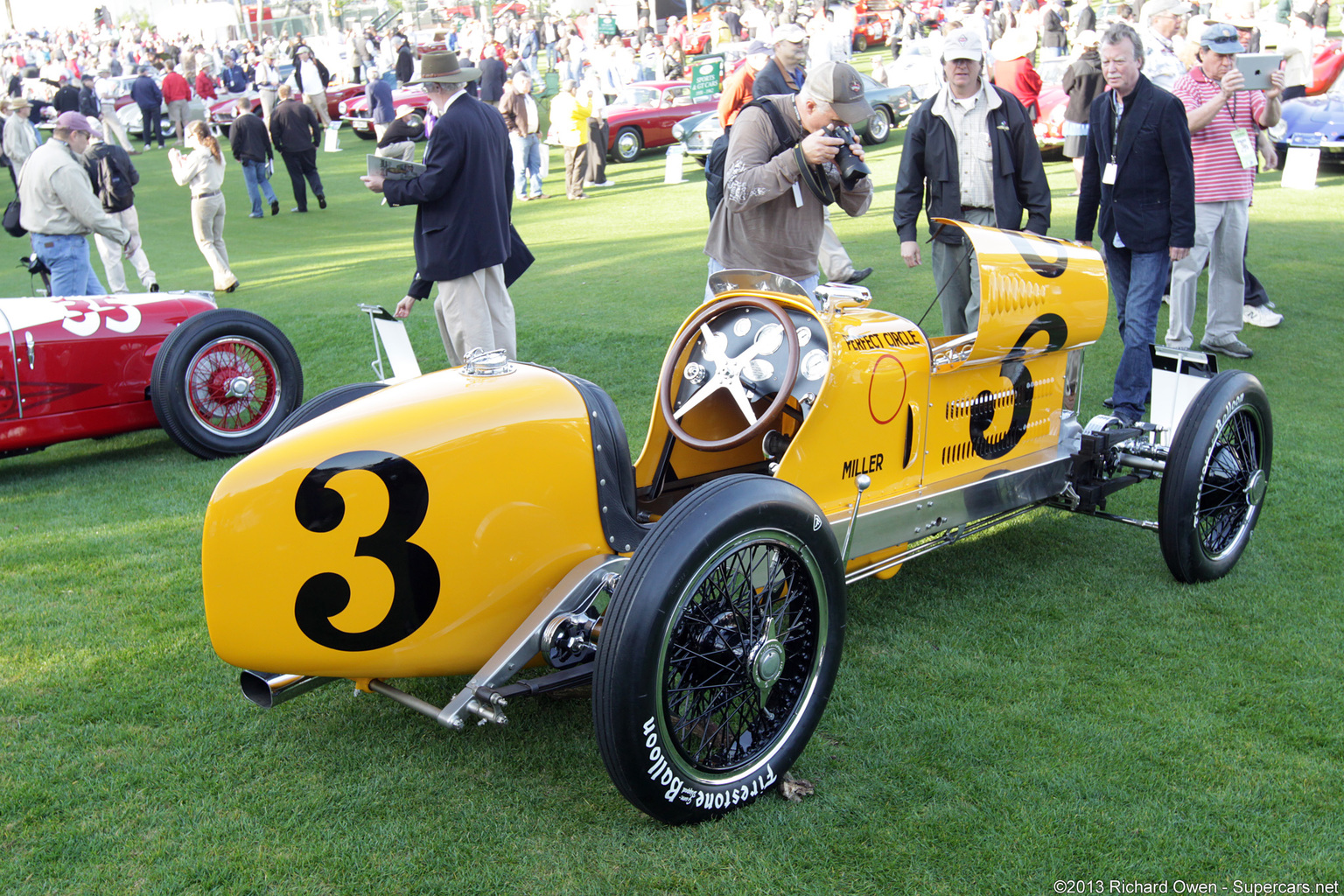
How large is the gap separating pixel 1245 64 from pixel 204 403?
6.57 meters

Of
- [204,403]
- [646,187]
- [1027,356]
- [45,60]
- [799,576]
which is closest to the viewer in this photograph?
[799,576]

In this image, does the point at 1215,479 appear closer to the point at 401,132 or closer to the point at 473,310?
the point at 473,310

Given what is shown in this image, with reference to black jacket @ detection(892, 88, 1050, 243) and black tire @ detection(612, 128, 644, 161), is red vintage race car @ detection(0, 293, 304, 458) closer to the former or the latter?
black jacket @ detection(892, 88, 1050, 243)

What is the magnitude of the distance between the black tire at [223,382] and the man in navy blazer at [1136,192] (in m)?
4.76

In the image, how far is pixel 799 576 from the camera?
2941 mm

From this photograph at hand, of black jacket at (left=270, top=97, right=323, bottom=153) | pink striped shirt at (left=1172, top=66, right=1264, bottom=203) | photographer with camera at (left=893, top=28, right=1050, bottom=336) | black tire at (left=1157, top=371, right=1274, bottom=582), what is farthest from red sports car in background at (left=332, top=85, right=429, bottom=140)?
black tire at (left=1157, top=371, right=1274, bottom=582)

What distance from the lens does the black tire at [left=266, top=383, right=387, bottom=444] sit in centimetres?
351

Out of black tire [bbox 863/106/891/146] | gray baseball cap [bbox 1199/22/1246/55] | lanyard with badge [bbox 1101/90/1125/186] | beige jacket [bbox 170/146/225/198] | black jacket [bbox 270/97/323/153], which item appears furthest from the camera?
black tire [bbox 863/106/891/146]

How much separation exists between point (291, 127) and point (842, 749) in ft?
47.4

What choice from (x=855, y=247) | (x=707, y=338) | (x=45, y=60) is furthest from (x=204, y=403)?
(x=45, y=60)

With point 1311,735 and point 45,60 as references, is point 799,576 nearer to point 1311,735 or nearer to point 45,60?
point 1311,735

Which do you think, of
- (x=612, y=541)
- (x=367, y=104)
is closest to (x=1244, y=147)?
(x=612, y=541)

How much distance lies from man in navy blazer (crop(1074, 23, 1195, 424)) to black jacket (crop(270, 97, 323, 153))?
12460 millimetres

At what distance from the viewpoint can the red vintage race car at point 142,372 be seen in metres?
5.57
